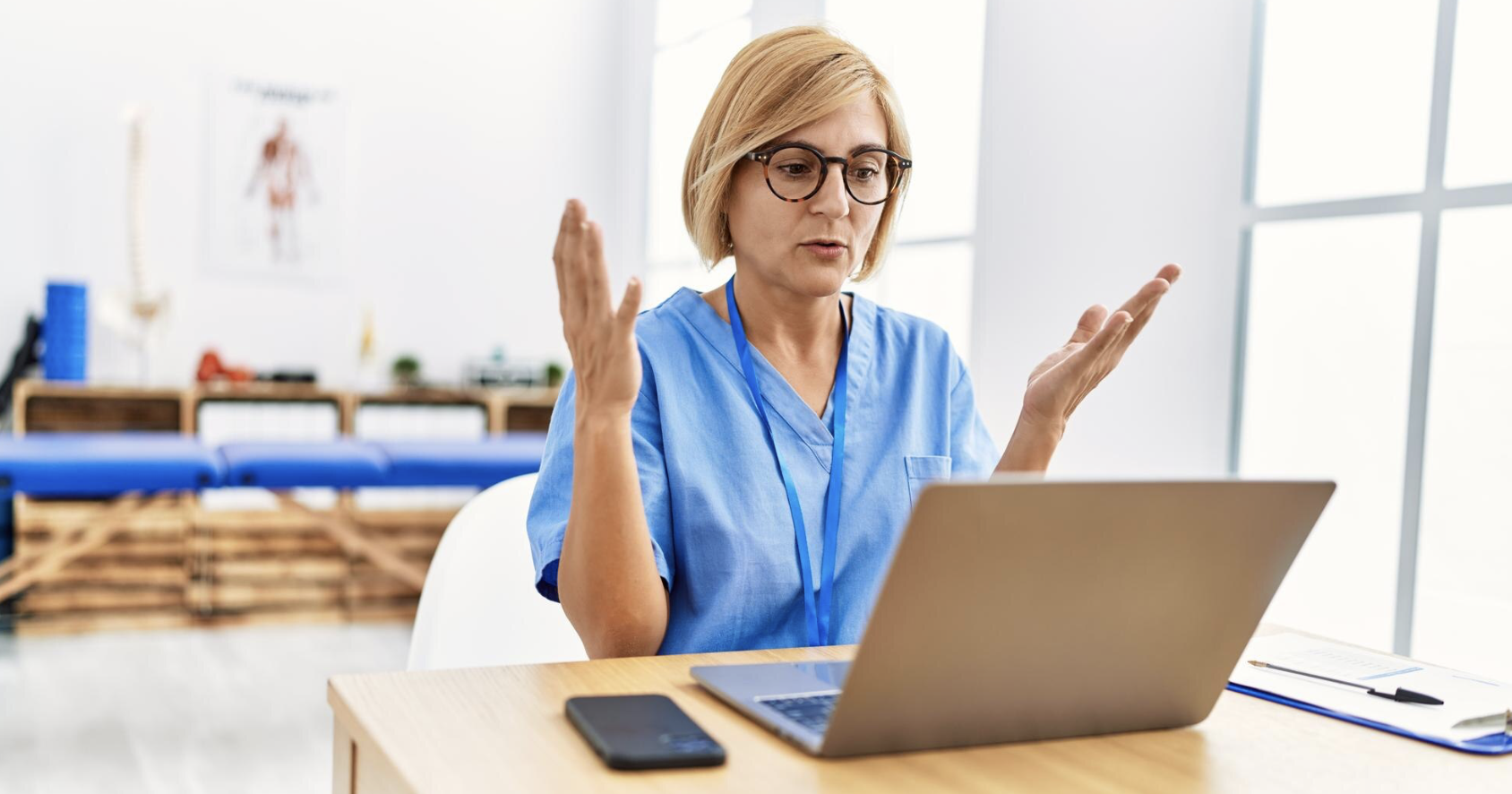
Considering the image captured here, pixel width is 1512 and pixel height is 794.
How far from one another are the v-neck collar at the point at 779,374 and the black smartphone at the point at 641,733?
538mm

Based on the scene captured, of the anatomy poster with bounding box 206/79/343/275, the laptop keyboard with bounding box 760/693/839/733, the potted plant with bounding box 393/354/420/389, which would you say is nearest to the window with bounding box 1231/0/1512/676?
the laptop keyboard with bounding box 760/693/839/733

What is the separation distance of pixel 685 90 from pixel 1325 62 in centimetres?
283

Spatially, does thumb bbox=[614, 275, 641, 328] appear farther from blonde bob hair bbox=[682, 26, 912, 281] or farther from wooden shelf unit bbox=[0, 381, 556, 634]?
wooden shelf unit bbox=[0, 381, 556, 634]

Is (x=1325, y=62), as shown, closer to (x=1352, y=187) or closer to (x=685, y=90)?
(x=1352, y=187)

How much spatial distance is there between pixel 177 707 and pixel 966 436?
96.8 inches

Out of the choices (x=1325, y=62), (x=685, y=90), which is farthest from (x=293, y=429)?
(x=1325, y=62)

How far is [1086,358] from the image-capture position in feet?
3.67

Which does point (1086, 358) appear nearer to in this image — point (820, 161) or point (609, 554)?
point (820, 161)

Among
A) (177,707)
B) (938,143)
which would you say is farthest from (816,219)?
(177,707)

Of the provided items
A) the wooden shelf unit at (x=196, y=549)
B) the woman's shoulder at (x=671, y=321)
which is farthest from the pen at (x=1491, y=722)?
the wooden shelf unit at (x=196, y=549)

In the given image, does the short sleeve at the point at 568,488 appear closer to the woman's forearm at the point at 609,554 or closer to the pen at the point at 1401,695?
the woman's forearm at the point at 609,554

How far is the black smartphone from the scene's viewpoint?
0.67 m

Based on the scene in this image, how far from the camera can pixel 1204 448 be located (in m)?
2.39

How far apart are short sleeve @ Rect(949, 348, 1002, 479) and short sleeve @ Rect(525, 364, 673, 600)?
0.37m
